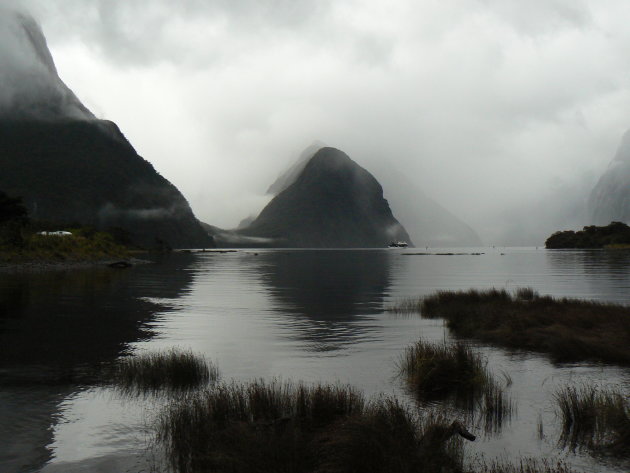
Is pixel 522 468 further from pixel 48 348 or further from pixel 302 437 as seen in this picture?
pixel 48 348

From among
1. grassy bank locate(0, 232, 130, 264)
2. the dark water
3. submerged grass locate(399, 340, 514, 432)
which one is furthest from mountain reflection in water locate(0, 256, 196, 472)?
grassy bank locate(0, 232, 130, 264)

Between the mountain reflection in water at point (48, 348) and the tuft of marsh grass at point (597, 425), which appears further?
the mountain reflection in water at point (48, 348)

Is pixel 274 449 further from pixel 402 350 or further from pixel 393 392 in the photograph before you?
pixel 402 350

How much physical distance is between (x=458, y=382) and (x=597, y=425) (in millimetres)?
5020

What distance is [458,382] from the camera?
1742 centimetres

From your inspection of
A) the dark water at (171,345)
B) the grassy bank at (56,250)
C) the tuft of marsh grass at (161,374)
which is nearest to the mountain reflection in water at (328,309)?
the dark water at (171,345)

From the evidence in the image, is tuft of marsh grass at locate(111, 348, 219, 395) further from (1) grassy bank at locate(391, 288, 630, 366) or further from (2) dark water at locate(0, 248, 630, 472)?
(1) grassy bank at locate(391, 288, 630, 366)

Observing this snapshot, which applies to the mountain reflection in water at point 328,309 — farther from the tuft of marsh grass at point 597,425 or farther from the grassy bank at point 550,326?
the tuft of marsh grass at point 597,425

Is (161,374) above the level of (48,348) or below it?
above

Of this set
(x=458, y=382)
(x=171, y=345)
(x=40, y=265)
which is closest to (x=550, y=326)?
(x=458, y=382)

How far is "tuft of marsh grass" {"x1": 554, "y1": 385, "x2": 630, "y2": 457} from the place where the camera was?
11.8m

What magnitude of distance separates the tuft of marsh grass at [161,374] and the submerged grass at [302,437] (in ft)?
12.9

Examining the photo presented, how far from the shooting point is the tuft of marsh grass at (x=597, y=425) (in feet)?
38.8

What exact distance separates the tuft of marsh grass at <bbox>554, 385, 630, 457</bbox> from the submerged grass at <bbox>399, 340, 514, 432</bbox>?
1.64 metres
